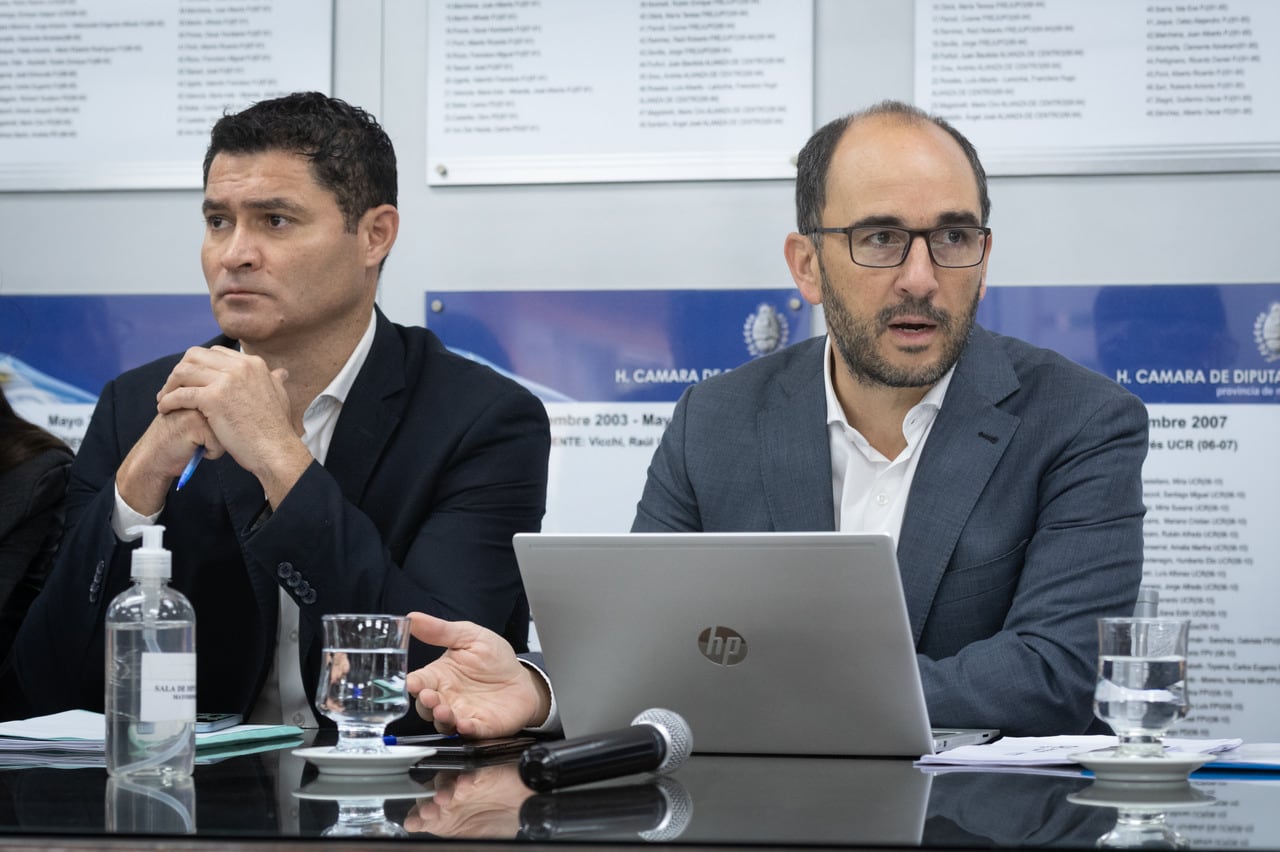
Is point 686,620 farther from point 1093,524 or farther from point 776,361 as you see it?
point 776,361

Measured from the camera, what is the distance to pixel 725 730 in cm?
158

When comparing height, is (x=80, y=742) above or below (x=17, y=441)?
below

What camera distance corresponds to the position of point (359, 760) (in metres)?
1.35

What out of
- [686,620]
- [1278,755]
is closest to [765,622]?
[686,620]

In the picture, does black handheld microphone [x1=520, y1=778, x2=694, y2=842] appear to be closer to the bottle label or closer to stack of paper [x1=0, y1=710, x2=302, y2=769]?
the bottle label

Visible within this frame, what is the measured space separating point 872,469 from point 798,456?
0.12 meters

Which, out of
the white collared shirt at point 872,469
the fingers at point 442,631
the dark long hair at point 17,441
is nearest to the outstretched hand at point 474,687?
the fingers at point 442,631

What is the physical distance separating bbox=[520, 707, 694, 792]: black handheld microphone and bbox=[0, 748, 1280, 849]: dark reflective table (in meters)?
0.01

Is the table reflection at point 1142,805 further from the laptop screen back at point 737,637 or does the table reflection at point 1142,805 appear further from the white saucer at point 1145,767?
the laptop screen back at point 737,637

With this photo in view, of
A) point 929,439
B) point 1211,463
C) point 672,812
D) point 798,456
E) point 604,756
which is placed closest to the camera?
point 672,812

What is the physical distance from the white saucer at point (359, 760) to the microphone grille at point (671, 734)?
21cm

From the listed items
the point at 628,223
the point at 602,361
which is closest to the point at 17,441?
the point at 602,361

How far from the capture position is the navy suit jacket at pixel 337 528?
226 centimetres

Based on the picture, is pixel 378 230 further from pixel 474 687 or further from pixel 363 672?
pixel 363 672
